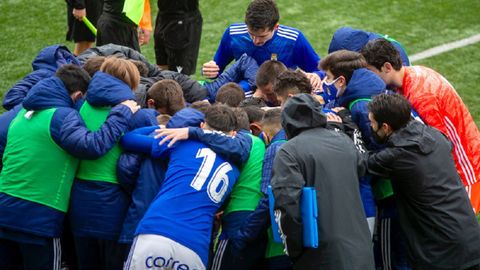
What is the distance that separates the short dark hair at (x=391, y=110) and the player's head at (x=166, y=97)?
139cm

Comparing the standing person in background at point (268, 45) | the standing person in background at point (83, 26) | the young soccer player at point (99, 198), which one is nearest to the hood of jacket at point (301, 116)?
the young soccer player at point (99, 198)

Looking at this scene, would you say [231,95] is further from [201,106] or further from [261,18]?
[261,18]

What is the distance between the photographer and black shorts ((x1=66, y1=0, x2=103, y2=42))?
30.9 feet

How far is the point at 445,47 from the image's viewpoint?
1102 cm

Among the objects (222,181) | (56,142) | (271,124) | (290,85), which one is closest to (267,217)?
(222,181)

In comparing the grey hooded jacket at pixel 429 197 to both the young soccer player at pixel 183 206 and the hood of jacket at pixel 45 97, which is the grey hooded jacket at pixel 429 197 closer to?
the young soccer player at pixel 183 206

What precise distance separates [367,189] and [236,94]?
4.58 feet

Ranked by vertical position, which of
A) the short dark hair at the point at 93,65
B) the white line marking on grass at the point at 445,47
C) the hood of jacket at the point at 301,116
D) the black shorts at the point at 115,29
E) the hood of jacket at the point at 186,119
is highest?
the hood of jacket at the point at 301,116

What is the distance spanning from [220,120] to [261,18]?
1.74 metres

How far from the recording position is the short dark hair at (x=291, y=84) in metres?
5.40

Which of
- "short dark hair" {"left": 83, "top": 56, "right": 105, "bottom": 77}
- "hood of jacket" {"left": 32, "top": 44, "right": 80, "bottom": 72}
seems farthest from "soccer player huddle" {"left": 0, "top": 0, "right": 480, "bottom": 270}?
"hood of jacket" {"left": 32, "top": 44, "right": 80, "bottom": 72}

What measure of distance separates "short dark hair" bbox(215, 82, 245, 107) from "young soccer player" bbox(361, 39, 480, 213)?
964mm

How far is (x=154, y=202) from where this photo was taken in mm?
4734

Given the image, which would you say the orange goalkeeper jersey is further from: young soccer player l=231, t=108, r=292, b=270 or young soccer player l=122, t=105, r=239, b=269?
young soccer player l=122, t=105, r=239, b=269
